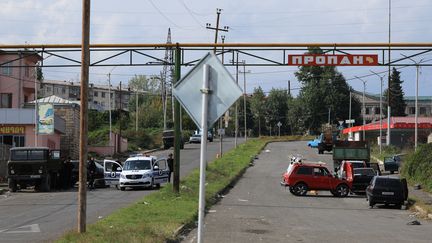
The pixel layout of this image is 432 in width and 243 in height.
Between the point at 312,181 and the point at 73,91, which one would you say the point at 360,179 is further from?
the point at 73,91

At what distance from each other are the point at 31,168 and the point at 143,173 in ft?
18.9

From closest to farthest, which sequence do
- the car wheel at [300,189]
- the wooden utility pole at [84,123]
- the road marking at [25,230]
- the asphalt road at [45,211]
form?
the wooden utility pole at [84,123], the asphalt road at [45,211], the road marking at [25,230], the car wheel at [300,189]

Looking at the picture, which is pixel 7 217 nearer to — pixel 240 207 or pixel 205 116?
pixel 240 207

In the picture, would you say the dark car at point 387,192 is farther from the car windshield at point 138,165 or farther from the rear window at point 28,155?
the rear window at point 28,155

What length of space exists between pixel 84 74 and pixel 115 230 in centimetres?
350

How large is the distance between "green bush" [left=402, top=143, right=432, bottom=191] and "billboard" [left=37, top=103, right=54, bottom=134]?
2538cm

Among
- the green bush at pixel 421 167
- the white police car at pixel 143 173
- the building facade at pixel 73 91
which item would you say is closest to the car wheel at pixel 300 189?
the green bush at pixel 421 167

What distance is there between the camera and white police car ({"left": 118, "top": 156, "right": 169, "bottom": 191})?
3384cm

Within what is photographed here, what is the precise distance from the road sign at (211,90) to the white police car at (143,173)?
85.9ft

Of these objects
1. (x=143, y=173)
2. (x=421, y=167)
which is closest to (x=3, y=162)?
(x=143, y=173)

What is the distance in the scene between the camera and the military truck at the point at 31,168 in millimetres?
33406

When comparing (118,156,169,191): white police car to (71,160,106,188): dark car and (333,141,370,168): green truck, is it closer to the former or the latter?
(71,160,106,188): dark car

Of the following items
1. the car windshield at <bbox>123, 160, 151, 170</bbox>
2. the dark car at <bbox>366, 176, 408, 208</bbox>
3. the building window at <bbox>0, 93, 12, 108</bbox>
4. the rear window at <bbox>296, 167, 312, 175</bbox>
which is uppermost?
the building window at <bbox>0, 93, 12, 108</bbox>

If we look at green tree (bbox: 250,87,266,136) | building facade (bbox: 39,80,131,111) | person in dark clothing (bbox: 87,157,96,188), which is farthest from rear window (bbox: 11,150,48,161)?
building facade (bbox: 39,80,131,111)
